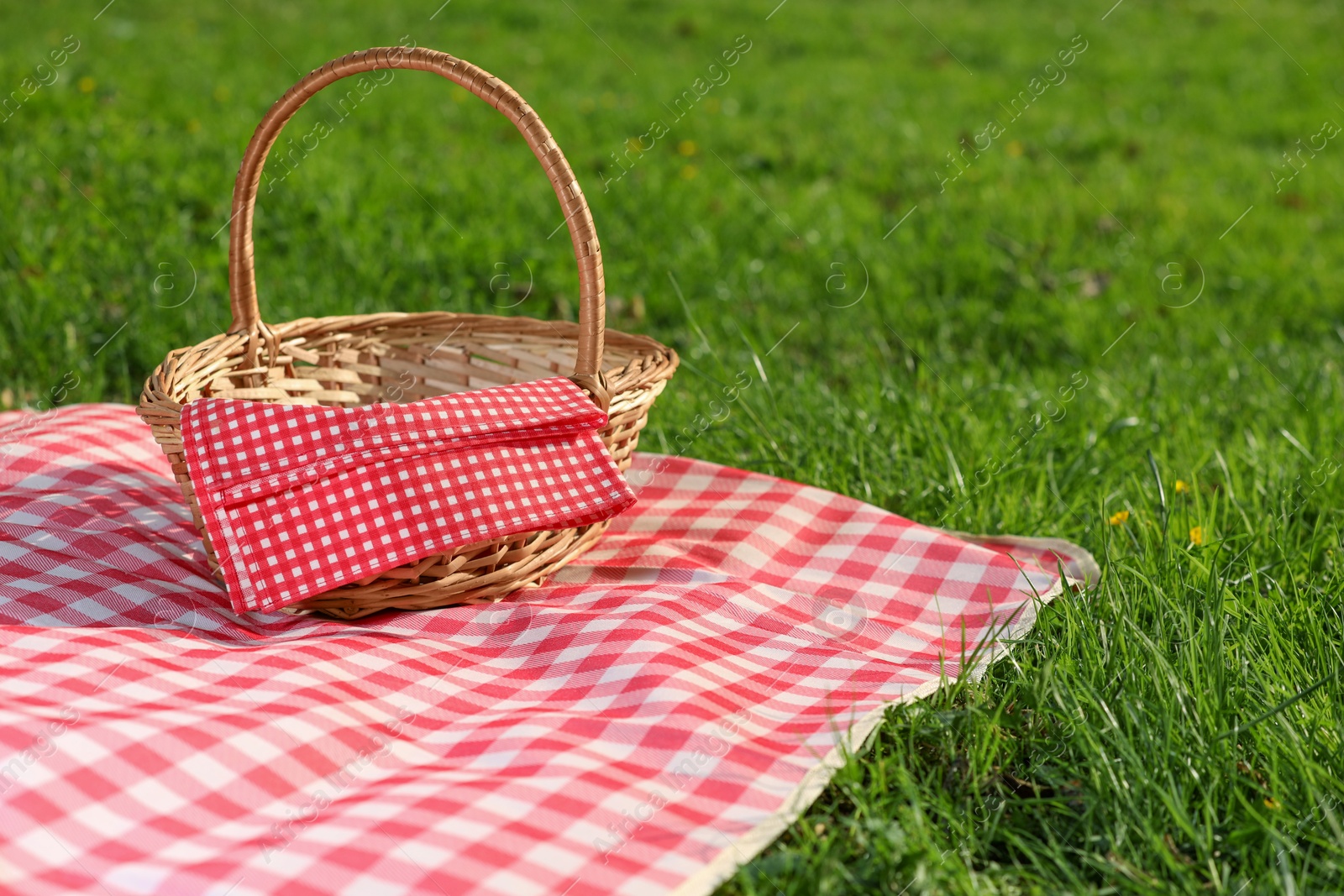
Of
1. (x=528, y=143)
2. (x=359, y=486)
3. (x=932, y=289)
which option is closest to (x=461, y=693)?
(x=359, y=486)

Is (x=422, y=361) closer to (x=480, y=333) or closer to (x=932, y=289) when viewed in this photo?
(x=480, y=333)

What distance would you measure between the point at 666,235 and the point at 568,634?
2684mm

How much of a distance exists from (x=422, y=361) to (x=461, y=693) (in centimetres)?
102

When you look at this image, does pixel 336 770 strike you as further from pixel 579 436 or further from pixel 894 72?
pixel 894 72

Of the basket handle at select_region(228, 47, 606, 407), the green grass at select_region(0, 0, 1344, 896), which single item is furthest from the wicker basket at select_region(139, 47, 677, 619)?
the green grass at select_region(0, 0, 1344, 896)

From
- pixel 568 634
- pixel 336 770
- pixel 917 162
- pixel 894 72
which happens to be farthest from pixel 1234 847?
pixel 894 72

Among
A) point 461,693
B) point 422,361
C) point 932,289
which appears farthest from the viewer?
point 932,289

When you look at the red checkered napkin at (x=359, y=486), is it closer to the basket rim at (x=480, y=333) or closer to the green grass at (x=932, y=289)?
the basket rim at (x=480, y=333)

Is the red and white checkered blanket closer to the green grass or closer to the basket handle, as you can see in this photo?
the green grass

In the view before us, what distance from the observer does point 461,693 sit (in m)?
1.69

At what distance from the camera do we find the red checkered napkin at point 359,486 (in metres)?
1.81

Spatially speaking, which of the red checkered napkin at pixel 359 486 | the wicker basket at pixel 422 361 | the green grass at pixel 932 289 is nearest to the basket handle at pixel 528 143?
the wicker basket at pixel 422 361

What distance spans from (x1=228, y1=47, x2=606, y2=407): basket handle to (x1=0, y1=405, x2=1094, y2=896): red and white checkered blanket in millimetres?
428

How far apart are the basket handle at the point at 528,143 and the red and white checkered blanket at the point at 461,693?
428 mm
